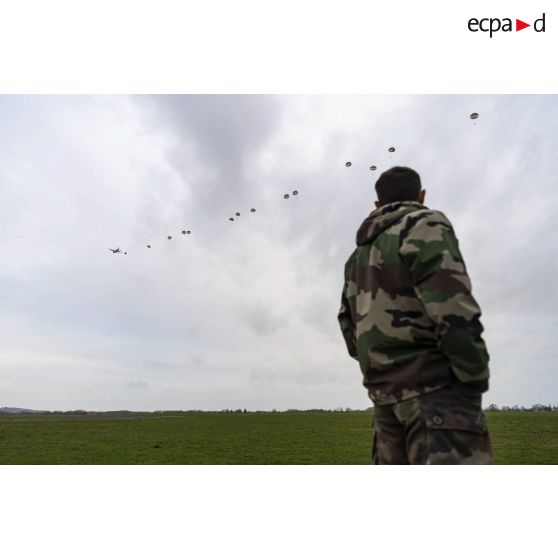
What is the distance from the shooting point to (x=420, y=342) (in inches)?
148

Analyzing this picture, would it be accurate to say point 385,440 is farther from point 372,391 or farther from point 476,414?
point 476,414

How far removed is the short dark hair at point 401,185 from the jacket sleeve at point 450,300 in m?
0.60

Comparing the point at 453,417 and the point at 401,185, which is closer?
the point at 453,417

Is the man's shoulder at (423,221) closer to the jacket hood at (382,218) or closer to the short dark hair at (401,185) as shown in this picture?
the jacket hood at (382,218)

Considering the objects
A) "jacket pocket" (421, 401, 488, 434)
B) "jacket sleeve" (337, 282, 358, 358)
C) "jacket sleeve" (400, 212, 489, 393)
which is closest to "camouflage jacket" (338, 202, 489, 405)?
"jacket sleeve" (400, 212, 489, 393)

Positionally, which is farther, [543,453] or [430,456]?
[543,453]

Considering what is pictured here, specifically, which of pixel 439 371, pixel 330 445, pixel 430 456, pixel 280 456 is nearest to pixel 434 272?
pixel 439 371

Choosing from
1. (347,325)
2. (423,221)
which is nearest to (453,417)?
(347,325)

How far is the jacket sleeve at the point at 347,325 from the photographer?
15.1 feet

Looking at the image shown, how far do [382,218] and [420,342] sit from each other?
1064 mm

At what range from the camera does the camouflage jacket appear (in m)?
3.56

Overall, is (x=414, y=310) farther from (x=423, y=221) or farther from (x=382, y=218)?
(x=382, y=218)

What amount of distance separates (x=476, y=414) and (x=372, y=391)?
2.56 feet

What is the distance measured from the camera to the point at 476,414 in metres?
3.64
